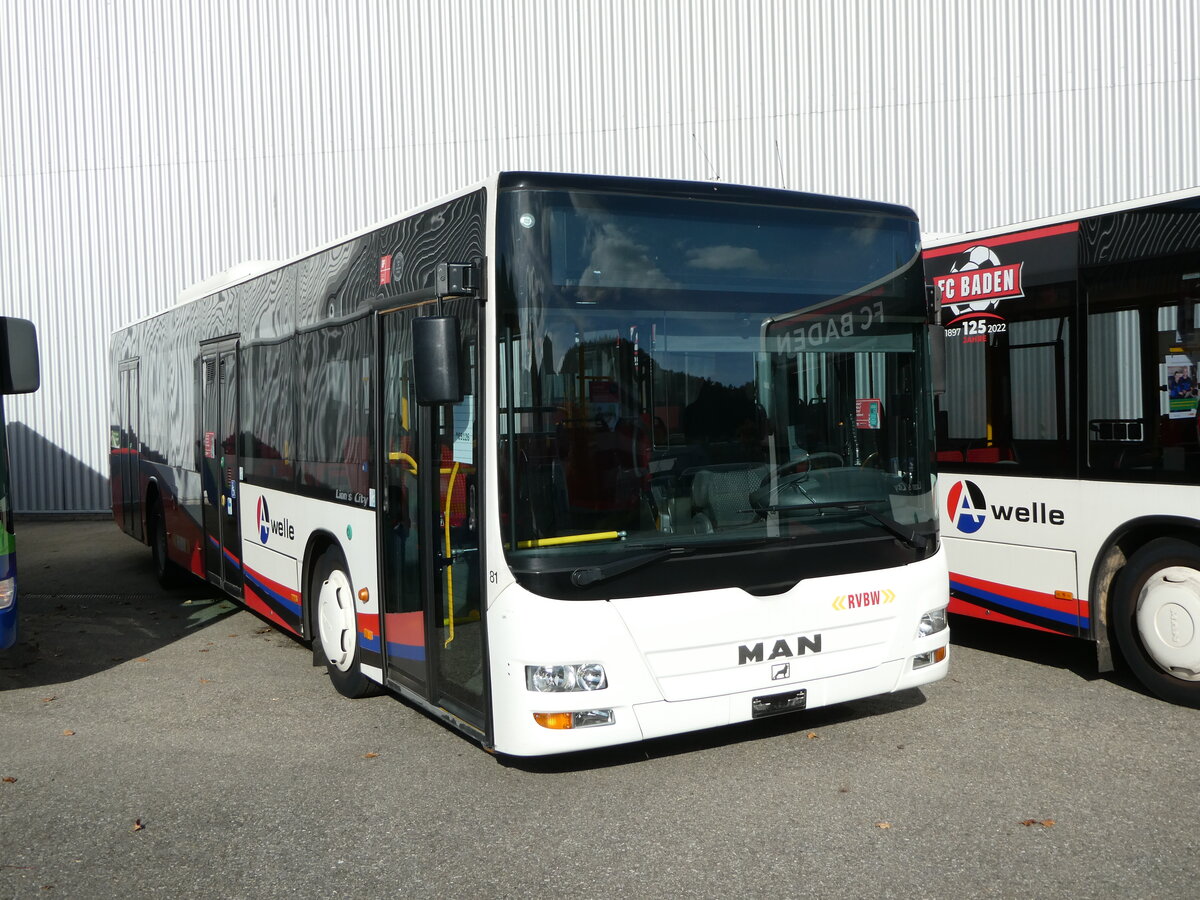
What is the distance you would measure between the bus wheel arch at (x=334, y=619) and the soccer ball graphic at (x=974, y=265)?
14.2ft

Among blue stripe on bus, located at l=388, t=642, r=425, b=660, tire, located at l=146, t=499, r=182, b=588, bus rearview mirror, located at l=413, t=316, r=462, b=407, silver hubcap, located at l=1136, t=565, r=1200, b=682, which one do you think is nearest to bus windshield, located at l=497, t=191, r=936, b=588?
bus rearview mirror, located at l=413, t=316, r=462, b=407

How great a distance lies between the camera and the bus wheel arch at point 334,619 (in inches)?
269

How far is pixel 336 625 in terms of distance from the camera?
276 inches

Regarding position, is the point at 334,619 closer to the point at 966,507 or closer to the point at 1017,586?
the point at 966,507

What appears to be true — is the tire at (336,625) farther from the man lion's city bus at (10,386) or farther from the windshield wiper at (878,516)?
the windshield wiper at (878,516)

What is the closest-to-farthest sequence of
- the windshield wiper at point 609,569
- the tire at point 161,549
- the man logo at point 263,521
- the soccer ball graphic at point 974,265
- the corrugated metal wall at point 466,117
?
the windshield wiper at point 609,569
the soccer ball graphic at point 974,265
the man logo at point 263,521
the tire at point 161,549
the corrugated metal wall at point 466,117

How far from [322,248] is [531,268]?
10.0 ft

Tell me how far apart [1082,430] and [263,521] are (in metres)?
A: 5.52

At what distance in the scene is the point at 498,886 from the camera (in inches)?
166

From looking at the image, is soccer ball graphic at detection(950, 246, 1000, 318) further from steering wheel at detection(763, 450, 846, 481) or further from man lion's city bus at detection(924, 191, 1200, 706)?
steering wheel at detection(763, 450, 846, 481)

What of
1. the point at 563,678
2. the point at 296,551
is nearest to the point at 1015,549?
the point at 563,678

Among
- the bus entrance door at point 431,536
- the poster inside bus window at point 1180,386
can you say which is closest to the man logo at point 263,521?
the bus entrance door at point 431,536

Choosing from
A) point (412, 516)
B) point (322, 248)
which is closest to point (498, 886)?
point (412, 516)

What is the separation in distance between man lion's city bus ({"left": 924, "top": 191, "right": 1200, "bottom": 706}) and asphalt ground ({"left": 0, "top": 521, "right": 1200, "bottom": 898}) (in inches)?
19.7
